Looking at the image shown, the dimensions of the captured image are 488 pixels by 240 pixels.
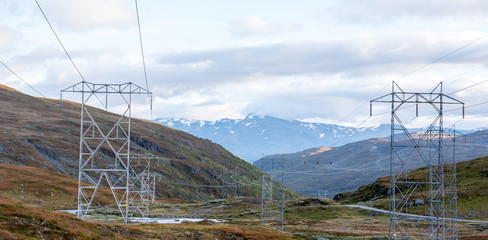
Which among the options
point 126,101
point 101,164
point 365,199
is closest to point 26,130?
point 101,164

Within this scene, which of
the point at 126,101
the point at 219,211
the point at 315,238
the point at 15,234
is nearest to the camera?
the point at 15,234

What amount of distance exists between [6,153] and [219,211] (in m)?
71.1

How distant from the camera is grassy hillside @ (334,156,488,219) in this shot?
4736 inches

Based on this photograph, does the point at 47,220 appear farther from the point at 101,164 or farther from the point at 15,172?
the point at 101,164

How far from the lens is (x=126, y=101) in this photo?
66.2m

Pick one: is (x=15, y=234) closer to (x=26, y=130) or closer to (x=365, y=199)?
(x=365, y=199)

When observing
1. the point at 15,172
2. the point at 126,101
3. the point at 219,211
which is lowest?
the point at 219,211

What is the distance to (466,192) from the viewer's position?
133125 millimetres

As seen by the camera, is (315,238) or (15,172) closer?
(315,238)

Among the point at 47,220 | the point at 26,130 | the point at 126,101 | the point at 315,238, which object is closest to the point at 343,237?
the point at 315,238

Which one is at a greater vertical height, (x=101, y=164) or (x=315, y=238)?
(x=101, y=164)

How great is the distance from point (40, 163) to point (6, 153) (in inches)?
426

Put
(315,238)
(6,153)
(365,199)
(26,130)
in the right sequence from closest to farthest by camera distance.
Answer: (315,238) → (6,153) → (365,199) → (26,130)

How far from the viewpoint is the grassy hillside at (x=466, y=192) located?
120306 millimetres
